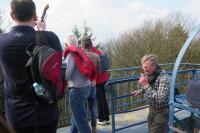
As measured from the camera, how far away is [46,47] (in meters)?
2.42

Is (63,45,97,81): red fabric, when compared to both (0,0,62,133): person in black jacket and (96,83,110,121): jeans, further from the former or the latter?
(0,0,62,133): person in black jacket

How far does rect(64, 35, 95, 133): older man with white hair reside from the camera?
447 centimetres

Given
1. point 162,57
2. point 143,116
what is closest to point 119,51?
point 162,57

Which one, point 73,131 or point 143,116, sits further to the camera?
point 143,116

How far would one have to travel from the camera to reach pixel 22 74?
246 cm

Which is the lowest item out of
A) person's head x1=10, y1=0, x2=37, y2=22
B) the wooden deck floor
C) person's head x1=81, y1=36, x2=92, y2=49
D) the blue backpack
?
the wooden deck floor

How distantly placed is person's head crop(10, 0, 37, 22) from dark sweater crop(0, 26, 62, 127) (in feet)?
0.23

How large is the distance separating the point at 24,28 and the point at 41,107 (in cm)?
62

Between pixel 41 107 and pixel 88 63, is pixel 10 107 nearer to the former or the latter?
pixel 41 107

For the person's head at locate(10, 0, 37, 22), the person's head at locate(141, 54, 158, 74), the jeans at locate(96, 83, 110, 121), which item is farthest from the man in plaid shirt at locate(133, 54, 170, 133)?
the jeans at locate(96, 83, 110, 121)

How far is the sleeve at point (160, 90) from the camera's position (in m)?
3.79

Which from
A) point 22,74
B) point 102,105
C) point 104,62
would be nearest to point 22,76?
point 22,74

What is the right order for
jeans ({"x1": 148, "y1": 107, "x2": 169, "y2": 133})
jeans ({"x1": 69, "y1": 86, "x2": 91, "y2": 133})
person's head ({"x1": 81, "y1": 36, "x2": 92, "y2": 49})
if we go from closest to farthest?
jeans ({"x1": 148, "y1": 107, "x2": 169, "y2": 133})
jeans ({"x1": 69, "y1": 86, "x2": 91, "y2": 133})
person's head ({"x1": 81, "y1": 36, "x2": 92, "y2": 49})

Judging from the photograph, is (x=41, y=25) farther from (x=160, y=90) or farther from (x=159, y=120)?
(x=159, y=120)
